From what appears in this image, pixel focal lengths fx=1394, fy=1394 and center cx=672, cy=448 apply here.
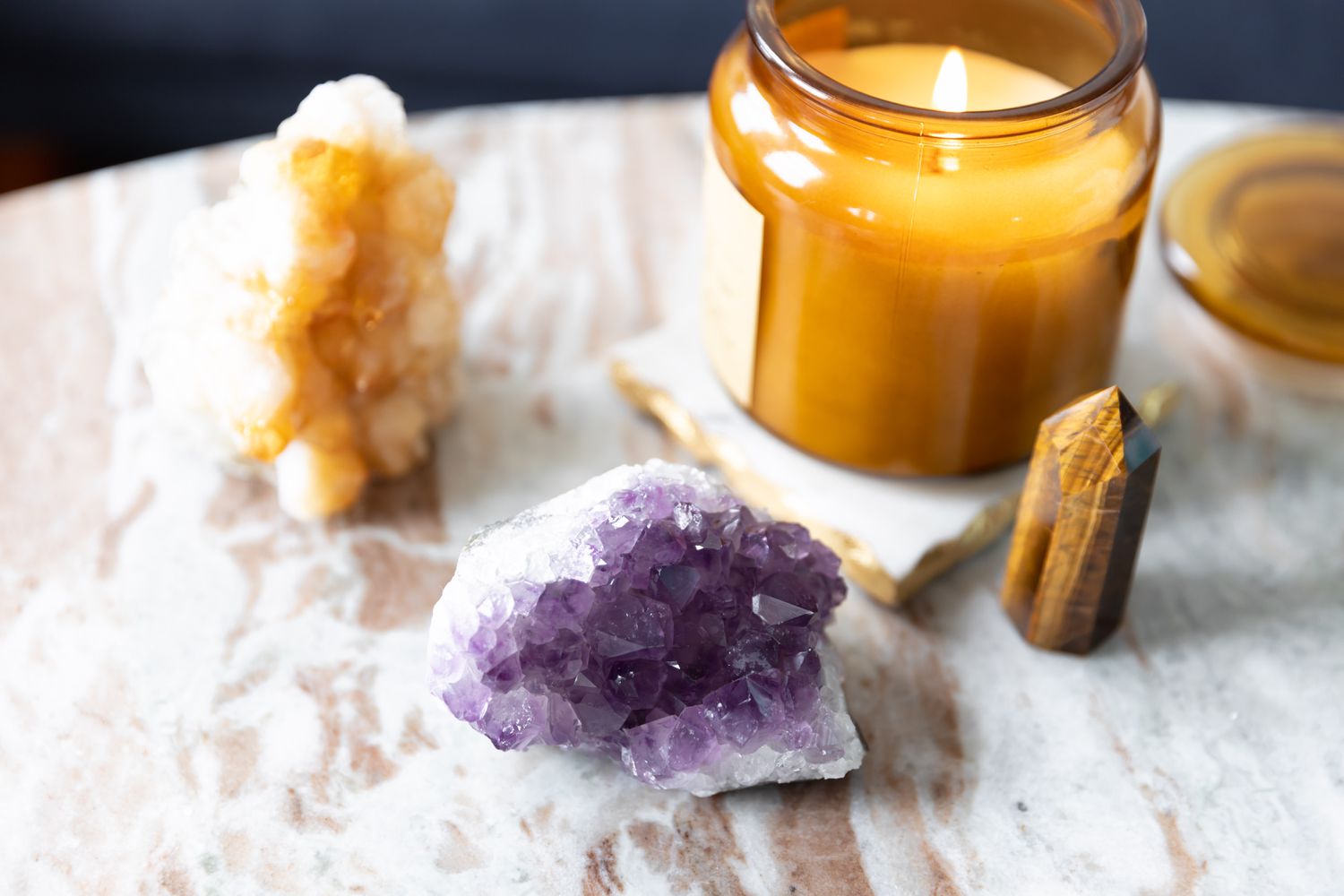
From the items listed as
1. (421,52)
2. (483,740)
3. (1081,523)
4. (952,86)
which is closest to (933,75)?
(952,86)

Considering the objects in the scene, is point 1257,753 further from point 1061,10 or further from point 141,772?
point 141,772

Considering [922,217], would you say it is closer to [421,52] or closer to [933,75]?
[933,75]

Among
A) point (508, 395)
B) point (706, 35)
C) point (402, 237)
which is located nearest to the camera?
point (402, 237)

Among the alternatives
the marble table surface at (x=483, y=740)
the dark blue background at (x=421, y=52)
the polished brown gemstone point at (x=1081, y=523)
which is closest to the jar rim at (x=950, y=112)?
the polished brown gemstone point at (x=1081, y=523)

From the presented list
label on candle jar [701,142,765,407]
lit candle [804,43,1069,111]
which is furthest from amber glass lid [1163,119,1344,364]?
label on candle jar [701,142,765,407]

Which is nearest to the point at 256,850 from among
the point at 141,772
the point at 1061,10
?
the point at 141,772

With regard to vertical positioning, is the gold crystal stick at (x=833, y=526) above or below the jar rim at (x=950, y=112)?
below

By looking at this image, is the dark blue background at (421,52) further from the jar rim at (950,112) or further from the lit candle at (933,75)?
the jar rim at (950,112)
